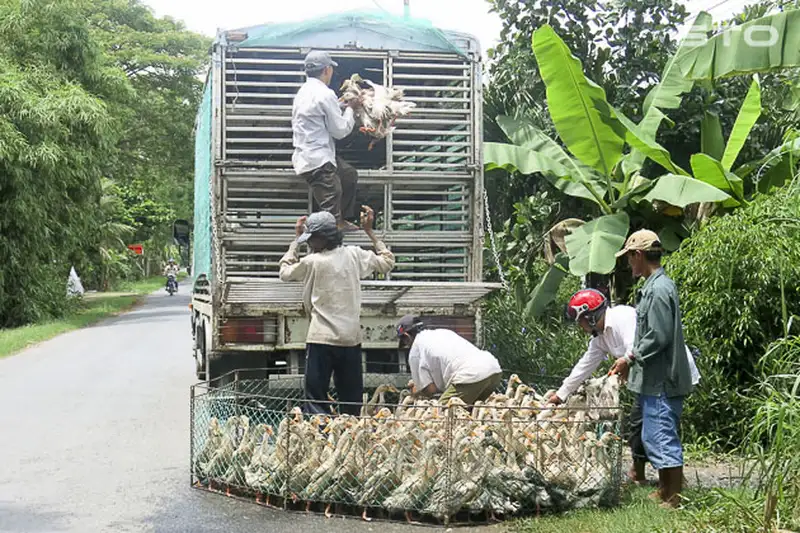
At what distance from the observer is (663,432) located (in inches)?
228

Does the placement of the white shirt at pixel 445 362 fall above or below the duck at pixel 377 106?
below

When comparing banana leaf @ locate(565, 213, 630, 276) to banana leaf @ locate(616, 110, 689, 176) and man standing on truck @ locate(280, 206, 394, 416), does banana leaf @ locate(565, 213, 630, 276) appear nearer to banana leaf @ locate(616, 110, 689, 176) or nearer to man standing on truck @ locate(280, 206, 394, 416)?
banana leaf @ locate(616, 110, 689, 176)

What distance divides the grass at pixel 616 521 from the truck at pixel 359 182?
2877mm

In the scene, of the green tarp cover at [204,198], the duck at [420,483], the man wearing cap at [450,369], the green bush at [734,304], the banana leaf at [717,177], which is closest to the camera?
the duck at [420,483]

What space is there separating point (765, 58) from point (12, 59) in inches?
836

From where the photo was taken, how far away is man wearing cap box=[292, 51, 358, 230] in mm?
8188

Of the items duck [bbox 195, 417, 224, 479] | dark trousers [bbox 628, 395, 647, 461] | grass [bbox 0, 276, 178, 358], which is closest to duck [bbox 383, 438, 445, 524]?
duck [bbox 195, 417, 224, 479]

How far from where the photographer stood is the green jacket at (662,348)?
5770 millimetres

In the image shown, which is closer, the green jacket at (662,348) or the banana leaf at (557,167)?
the green jacket at (662,348)

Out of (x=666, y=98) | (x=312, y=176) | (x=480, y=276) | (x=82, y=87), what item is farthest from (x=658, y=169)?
(x=82, y=87)

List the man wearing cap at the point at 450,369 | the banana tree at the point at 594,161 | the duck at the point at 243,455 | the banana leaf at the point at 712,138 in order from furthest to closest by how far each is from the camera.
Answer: the banana leaf at the point at 712,138, the banana tree at the point at 594,161, the man wearing cap at the point at 450,369, the duck at the point at 243,455

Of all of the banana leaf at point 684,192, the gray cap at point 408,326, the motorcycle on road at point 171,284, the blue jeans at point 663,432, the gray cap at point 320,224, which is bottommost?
the motorcycle on road at point 171,284

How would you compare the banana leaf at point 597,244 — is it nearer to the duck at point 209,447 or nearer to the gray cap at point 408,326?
the gray cap at point 408,326

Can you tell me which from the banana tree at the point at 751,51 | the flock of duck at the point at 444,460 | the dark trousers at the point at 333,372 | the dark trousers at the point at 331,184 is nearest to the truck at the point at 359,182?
the dark trousers at the point at 331,184
